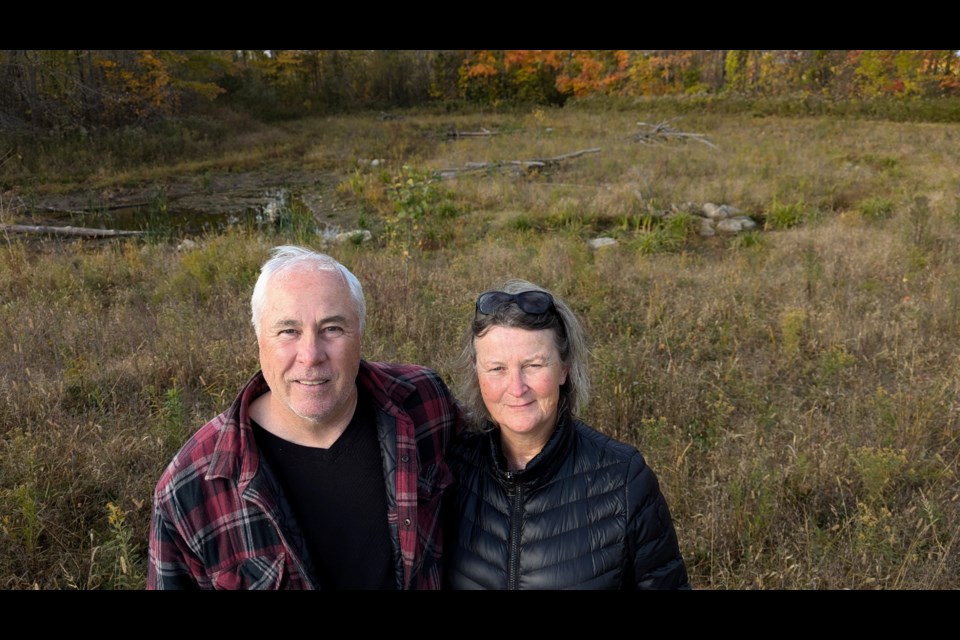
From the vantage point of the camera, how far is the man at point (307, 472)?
1.83 m

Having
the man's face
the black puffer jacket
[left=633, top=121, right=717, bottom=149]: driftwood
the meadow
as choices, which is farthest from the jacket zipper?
[left=633, top=121, right=717, bottom=149]: driftwood

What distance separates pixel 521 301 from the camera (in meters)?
1.99

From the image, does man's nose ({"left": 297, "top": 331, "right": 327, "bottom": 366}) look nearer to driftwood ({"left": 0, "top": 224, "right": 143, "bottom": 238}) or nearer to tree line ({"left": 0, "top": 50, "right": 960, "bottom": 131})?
driftwood ({"left": 0, "top": 224, "right": 143, "bottom": 238})

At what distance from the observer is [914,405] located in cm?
424

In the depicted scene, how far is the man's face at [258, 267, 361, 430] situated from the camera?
1996 millimetres

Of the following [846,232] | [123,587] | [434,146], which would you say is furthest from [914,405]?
[434,146]

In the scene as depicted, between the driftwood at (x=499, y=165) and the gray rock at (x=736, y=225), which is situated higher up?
the driftwood at (x=499, y=165)

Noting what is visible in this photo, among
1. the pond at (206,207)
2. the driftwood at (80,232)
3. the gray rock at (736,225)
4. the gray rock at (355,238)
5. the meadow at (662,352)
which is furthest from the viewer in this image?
the pond at (206,207)

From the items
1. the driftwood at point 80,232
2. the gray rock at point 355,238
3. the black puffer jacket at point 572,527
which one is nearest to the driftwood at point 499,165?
the gray rock at point 355,238

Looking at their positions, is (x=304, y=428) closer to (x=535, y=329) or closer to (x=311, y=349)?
(x=311, y=349)

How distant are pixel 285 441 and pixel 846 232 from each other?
888 centimetres

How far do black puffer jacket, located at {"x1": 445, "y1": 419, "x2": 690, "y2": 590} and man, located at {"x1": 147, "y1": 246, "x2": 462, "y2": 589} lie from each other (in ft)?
0.67

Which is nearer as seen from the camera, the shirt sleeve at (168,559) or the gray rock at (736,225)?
the shirt sleeve at (168,559)

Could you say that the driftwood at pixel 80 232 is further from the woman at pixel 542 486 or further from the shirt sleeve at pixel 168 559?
the woman at pixel 542 486
